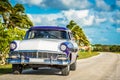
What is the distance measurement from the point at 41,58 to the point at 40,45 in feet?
1.86

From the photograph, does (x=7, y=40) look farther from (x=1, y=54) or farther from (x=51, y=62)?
(x=51, y=62)

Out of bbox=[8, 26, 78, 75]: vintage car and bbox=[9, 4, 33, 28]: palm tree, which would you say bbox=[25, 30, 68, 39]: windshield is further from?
bbox=[9, 4, 33, 28]: palm tree

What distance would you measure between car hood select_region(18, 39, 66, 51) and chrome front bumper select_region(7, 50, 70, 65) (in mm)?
188

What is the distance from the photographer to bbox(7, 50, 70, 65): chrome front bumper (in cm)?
1448

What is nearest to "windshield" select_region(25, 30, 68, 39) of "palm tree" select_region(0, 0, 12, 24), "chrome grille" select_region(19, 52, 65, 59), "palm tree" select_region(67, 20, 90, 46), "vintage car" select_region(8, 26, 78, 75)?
"vintage car" select_region(8, 26, 78, 75)

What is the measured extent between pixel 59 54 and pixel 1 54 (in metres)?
16.8

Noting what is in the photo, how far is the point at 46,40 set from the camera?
1527 centimetres

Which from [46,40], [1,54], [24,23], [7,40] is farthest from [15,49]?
[24,23]

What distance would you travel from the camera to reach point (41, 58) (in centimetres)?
1448

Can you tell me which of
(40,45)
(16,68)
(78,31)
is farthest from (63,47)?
(78,31)

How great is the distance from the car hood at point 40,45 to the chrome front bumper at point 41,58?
188 millimetres

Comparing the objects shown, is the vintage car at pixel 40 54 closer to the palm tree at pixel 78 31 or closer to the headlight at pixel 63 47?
the headlight at pixel 63 47

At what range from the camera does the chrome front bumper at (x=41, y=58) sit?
47.5 feet

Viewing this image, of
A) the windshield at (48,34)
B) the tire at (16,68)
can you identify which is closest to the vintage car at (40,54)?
the tire at (16,68)
